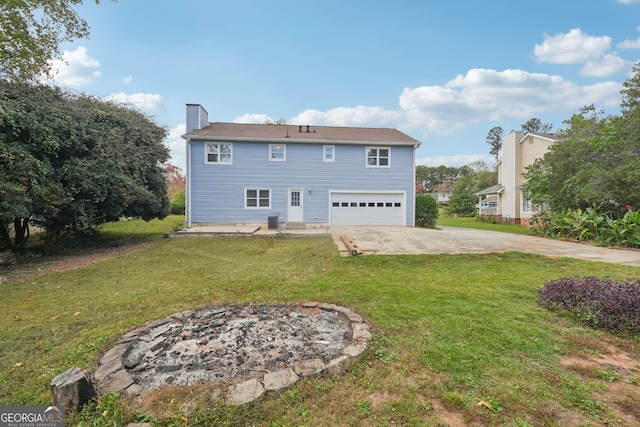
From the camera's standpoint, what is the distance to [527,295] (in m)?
4.40

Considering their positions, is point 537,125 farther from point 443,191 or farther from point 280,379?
point 280,379

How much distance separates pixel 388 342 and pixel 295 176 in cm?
1303

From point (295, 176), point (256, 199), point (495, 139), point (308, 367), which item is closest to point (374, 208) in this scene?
point (295, 176)

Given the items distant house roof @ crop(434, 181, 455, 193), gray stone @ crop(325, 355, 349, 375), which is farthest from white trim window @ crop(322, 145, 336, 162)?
distant house roof @ crop(434, 181, 455, 193)

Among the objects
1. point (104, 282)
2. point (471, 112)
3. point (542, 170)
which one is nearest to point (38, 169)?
point (104, 282)

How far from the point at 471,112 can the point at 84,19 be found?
24.3m

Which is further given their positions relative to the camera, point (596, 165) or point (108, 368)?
point (596, 165)

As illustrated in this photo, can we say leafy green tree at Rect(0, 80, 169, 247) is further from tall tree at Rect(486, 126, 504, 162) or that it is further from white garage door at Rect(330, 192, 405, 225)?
tall tree at Rect(486, 126, 504, 162)

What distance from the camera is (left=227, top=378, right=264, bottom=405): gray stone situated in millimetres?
1972

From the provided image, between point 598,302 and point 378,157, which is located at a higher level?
point 378,157

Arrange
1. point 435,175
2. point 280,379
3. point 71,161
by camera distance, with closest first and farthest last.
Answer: point 280,379, point 71,161, point 435,175

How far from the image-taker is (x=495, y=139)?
1730 inches

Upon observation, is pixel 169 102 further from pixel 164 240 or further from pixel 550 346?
pixel 550 346

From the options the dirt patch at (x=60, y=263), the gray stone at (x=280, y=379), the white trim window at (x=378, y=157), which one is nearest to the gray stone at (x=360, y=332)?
the gray stone at (x=280, y=379)
